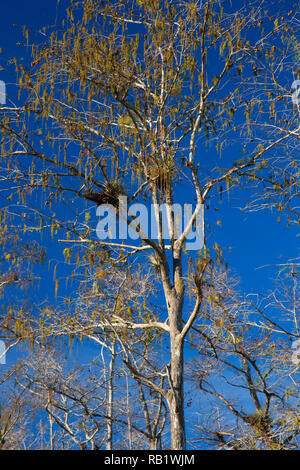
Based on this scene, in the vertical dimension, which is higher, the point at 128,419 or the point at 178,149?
the point at 178,149

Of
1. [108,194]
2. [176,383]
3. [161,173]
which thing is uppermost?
[161,173]

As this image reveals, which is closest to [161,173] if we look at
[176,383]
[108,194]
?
[108,194]

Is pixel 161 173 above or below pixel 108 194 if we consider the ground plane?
above

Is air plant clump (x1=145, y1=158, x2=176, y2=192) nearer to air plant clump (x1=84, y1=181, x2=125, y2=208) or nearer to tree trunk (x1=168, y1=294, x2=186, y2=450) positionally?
air plant clump (x1=84, y1=181, x2=125, y2=208)

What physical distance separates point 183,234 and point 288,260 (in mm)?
1634

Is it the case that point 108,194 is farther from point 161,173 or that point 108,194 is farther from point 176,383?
point 176,383

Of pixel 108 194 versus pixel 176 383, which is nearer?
pixel 176 383

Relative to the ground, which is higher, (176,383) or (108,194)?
(108,194)

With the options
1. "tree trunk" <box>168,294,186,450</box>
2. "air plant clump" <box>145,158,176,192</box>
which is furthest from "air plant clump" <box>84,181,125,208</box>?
"tree trunk" <box>168,294,186,450</box>

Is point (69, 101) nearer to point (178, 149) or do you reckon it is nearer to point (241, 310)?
point (178, 149)

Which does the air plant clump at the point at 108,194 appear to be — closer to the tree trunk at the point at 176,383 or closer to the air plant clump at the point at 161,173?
the air plant clump at the point at 161,173

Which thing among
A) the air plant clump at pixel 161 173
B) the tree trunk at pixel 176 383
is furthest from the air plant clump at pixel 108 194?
the tree trunk at pixel 176 383

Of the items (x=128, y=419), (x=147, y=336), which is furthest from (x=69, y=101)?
(x=128, y=419)
